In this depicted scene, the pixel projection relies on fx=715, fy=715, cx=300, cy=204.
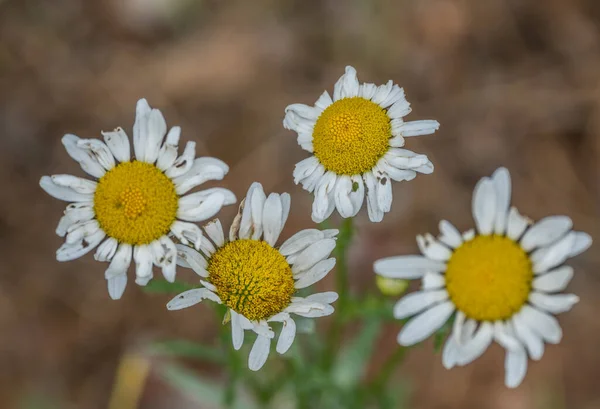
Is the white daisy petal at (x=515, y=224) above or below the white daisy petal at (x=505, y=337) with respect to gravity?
above

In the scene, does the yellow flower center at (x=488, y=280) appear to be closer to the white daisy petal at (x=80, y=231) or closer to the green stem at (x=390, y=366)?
the green stem at (x=390, y=366)

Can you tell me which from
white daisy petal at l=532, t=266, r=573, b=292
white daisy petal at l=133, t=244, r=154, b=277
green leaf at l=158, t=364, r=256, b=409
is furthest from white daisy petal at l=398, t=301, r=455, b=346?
green leaf at l=158, t=364, r=256, b=409

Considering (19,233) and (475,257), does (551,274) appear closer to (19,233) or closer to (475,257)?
(475,257)

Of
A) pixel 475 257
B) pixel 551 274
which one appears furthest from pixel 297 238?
pixel 551 274

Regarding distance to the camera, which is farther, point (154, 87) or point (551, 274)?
point (154, 87)

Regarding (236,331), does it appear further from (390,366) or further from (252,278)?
(390,366)

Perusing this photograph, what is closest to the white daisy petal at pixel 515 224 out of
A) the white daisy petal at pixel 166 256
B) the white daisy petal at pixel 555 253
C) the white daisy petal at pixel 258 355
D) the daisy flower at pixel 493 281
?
the daisy flower at pixel 493 281

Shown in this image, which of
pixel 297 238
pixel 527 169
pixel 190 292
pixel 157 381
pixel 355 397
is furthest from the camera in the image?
pixel 527 169

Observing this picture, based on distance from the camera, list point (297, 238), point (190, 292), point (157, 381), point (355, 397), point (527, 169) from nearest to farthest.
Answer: point (190, 292)
point (297, 238)
point (355, 397)
point (157, 381)
point (527, 169)
